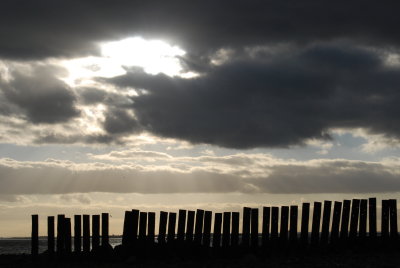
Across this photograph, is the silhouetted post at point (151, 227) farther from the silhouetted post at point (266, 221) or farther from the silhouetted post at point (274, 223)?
the silhouetted post at point (274, 223)

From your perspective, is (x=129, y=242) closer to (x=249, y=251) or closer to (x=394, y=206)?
(x=249, y=251)

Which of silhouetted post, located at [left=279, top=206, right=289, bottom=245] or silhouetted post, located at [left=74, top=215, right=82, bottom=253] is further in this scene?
silhouetted post, located at [left=74, top=215, right=82, bottom=253]

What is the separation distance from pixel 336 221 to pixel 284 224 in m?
1.65

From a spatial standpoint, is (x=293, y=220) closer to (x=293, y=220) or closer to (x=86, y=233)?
(x=293, y=220)

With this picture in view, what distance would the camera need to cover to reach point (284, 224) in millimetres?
18422

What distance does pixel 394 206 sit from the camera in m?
18.8

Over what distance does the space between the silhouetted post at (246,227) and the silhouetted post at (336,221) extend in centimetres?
261

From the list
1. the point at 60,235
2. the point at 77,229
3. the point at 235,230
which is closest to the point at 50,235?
the point at 60,235

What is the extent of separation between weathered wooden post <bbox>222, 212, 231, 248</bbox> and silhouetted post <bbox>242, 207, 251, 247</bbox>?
0.47m

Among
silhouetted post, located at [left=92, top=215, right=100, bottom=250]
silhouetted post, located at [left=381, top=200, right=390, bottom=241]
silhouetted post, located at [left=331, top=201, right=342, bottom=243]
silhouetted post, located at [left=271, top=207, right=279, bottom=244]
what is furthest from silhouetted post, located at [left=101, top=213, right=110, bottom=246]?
silhouetted post, located at [left=381, top=200, right=390, bottom=241]

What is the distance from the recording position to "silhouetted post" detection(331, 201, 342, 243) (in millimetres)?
18469

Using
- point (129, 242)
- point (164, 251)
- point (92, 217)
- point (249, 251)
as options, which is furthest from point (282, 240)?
point (92, 217)

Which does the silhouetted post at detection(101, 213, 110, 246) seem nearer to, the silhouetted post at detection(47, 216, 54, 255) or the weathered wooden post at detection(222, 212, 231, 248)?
the silhouetted post at detection(47, 216, 54, 255)

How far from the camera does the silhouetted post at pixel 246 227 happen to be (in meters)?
18.5
